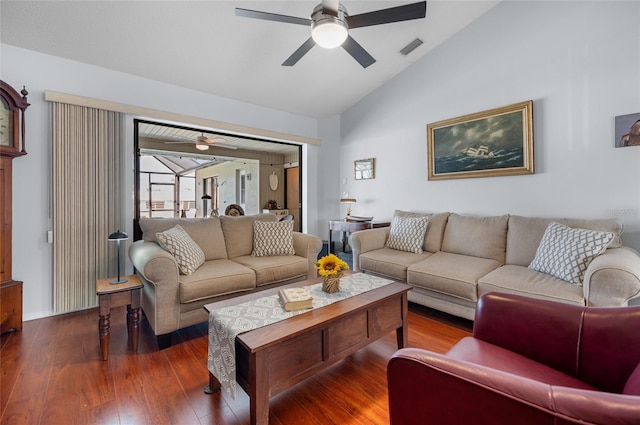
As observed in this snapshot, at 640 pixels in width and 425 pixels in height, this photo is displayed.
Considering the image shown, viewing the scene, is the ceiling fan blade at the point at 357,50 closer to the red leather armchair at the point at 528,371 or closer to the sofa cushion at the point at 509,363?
the red leather armchair at the point at 528,371

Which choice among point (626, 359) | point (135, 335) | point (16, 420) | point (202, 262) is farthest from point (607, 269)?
point (16, 420)

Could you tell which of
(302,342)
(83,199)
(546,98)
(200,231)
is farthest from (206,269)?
(546,98)

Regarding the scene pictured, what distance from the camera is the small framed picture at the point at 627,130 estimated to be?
234 cm

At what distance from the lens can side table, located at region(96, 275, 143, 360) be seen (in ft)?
6.36

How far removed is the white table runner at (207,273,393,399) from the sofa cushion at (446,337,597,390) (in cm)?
75

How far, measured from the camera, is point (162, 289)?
206 centimetres

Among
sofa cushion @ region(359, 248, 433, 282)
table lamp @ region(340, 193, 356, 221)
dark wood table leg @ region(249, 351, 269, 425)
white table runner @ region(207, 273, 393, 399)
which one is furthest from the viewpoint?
table lamp @ region(340, 193, 356, 221)

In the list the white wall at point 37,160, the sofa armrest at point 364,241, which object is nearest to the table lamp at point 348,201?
the sofa armrest at point 364,241

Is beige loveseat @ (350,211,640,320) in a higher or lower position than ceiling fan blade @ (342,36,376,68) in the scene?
lower

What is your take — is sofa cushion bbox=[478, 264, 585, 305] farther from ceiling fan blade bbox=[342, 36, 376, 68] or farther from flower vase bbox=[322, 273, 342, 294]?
ceiling fan blade bbox=[342, 36, 376, 68]

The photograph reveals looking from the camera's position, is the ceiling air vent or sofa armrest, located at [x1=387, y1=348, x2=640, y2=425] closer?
sofa armrest, located at [x1=387, y1=348, x2=640, y2=425]

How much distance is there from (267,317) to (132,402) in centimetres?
88

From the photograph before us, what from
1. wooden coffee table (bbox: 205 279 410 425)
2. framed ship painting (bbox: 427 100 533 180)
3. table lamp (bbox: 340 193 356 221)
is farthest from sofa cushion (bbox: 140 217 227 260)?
framed ship painting (bbox: 427 100 533 180)

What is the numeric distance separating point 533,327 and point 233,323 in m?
1.39
